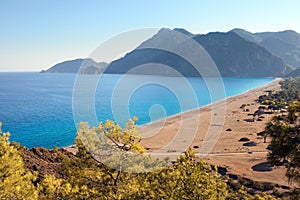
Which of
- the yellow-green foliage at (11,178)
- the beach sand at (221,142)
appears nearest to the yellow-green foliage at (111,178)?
the yellow-green foliage at (11,178)

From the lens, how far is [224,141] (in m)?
52.2

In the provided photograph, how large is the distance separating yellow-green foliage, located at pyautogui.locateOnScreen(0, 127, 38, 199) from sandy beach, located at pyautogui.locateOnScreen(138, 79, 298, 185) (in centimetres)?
2731

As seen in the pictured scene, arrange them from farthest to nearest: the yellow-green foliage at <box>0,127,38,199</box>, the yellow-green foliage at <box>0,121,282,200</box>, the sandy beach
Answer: the sandy beach < the yellow-green foliage at <box>0,121,282,200</box> < the yellow-green foliage at <box>0,127,38,199</box>

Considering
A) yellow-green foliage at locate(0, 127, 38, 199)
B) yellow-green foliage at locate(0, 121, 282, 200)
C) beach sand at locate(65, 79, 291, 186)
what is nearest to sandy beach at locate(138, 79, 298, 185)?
beach sand at locate(65, 79, 291, 186)

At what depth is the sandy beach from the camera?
3422 centimetres

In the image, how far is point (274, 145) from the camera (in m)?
9.93

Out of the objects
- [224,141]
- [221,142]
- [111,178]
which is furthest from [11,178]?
[224,141]

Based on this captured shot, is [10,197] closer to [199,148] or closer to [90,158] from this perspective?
[90,158]

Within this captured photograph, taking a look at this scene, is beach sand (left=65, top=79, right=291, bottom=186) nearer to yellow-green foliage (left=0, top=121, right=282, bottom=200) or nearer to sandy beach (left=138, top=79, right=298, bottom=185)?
sandy beach (left=138, top=79, right=298, bottom=185)

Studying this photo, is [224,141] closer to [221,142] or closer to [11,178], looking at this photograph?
[221,142]

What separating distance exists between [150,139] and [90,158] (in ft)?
161

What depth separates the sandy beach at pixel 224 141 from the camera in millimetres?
34219

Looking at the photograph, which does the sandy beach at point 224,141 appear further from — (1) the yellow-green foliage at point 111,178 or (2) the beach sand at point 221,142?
(1) the yellow-green foliage at point 111,178

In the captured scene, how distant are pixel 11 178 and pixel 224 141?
4742 centimetres
